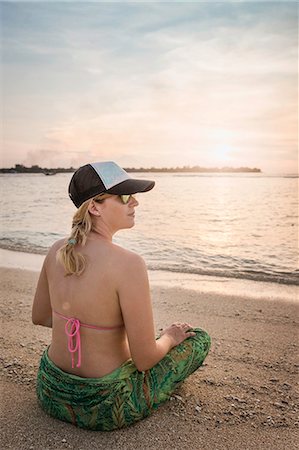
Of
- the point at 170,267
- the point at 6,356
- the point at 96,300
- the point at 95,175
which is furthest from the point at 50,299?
the point at 170,267

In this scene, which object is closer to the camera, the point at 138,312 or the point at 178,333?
the point at 138,312

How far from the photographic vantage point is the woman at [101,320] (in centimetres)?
240

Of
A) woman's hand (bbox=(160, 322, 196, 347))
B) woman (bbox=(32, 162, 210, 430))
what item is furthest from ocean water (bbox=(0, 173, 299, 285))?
woman (bbox=(32, 162, 210, 430))

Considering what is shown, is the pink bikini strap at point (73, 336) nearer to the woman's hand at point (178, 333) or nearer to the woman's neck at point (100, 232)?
the woman's neck at point (100, 232)

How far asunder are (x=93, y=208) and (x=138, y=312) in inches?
24.3

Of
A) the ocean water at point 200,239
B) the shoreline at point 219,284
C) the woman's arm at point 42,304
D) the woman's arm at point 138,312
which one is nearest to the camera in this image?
the woman's arm at point 138,312

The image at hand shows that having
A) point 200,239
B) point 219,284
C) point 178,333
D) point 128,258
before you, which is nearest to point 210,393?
point 178,333

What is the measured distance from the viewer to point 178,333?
291 cm

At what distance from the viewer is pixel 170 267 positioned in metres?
7.55

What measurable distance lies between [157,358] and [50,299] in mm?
737

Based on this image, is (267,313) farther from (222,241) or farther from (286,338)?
(222,241)

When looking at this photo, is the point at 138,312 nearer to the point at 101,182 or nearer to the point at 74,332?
the point at 74,332

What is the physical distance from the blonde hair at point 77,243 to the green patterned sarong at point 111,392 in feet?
2.12

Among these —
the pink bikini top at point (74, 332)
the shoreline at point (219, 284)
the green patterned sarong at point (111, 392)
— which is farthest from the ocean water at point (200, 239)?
the pink bikini top at point (74, 332)
